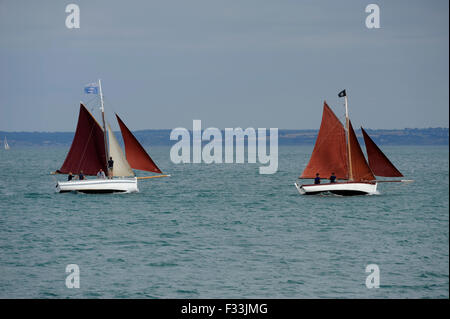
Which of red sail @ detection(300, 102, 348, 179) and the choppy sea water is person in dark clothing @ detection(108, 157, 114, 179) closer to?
the choppy sea water

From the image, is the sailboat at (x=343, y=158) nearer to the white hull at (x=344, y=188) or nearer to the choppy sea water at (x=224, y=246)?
the white hull at (x=344, y=188)

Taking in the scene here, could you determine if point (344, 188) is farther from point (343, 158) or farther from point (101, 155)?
point (101, 155)

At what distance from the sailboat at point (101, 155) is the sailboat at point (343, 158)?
14450mm

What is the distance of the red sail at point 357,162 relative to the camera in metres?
52.1

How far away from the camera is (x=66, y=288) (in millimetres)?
26656

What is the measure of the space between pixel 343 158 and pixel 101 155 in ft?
70.4

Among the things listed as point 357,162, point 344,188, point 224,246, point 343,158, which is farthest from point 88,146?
point 224,246

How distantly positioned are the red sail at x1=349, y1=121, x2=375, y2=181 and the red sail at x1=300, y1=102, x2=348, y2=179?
67 cm

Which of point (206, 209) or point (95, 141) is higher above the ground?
point (95, 141)

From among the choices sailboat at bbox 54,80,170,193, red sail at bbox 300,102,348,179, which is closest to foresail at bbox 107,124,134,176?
sailboat at bbox 54,80,170,193

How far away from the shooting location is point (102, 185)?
5659 cm
